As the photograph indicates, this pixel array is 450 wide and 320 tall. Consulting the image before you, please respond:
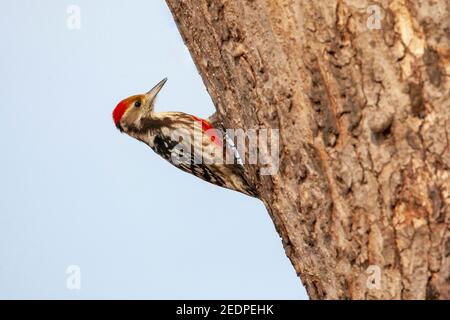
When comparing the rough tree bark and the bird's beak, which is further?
the bird's beak

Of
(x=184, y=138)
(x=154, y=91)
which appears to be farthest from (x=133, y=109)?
(x=184, y=138)

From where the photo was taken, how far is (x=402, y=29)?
232 cm

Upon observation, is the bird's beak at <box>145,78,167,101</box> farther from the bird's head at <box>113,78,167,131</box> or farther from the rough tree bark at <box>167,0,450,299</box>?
the rough tree bark at <box>167,0,450,299</box>

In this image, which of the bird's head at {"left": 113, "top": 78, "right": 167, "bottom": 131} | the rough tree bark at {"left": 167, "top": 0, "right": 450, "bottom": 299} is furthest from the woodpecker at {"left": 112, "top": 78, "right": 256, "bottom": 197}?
the rough tree bark at {"left": 167, "top": 0, "right": 450, "bottom": 299}

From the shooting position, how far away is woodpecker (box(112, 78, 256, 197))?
541cm

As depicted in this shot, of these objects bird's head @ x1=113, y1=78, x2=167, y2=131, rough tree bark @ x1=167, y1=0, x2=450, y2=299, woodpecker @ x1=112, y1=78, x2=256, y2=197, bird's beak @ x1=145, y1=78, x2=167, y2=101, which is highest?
bird's beak @ x1=145, y1=78, x2=167, y2=101

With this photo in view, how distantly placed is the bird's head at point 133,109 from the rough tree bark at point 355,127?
11.1 feet

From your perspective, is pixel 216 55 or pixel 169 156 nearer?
pixel 216 55

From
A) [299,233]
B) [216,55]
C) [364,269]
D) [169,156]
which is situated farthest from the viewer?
[169,156]

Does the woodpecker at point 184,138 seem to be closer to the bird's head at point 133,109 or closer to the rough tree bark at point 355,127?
the bird's head at point 133,109
